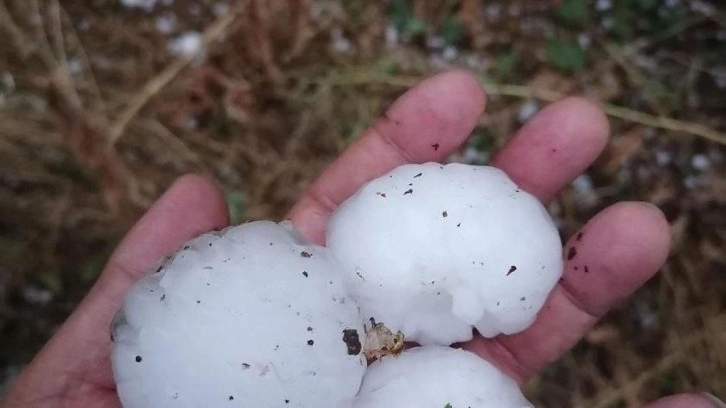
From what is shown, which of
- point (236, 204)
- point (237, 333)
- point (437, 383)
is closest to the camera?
point (237, 333)

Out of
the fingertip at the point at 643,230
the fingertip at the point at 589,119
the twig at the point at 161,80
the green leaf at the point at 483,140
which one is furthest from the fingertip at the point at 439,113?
the twig at the point at 161,80

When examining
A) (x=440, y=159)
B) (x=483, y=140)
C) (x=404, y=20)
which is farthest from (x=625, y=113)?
(x=440, y=159)

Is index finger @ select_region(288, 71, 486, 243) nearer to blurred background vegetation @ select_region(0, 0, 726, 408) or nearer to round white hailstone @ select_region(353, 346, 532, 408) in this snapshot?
round white hailstone @ select_region(353, 346, 532, 408)

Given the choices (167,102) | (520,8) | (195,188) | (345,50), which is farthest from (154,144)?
(520,8)

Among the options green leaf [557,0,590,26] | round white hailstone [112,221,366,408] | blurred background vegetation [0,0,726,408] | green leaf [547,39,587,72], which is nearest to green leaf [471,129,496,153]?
blurred background vegetation [0,0,726,408]

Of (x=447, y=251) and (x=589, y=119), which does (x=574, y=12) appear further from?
(x=447, y=251)

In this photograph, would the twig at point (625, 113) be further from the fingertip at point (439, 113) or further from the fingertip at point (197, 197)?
the fingertip at point (197, 197)
